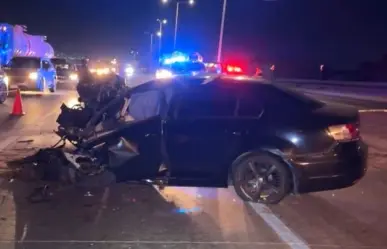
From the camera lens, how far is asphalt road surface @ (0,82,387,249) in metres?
5.61

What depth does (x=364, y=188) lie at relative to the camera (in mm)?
8148

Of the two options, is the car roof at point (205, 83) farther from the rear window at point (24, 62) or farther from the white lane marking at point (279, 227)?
the rear window at point (24, 62)

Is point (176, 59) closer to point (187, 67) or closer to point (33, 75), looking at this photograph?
point (187, 67)

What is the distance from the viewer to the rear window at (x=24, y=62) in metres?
27.3

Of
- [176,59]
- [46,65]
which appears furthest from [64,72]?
[176,59]

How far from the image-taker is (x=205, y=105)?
7172mm

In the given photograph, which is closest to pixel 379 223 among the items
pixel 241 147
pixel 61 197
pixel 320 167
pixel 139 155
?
pixel 320 167

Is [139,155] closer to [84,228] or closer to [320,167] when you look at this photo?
[84,228]

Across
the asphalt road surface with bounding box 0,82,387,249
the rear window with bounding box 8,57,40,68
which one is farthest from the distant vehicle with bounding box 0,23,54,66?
the asphalt road surface with bounding box 0,82,387,249

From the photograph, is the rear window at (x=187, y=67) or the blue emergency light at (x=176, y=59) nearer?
the rear window at (x=187, y=67)

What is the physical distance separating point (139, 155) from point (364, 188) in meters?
3.32

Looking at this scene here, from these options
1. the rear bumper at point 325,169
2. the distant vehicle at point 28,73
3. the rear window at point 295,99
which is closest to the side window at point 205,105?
the rear window at point 295,99

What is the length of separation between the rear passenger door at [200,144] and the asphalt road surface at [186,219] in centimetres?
37

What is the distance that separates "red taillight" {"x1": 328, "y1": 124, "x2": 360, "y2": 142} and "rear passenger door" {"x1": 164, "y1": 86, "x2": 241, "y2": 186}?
3.91 feet
